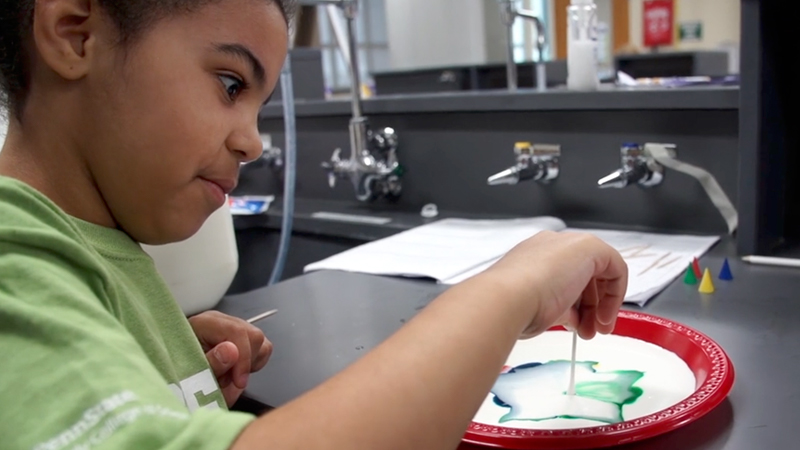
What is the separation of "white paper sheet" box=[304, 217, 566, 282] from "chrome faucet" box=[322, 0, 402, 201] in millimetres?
191

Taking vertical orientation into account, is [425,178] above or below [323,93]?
below

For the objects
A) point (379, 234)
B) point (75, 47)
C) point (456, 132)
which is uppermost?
point (75, 47)

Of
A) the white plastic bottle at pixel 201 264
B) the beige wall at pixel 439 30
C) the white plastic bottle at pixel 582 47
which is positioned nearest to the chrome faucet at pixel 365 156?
the white plastic bottle at pixel 582 47

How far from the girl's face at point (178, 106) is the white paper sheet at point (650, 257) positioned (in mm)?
435

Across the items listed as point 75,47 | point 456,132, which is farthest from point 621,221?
point 75,47

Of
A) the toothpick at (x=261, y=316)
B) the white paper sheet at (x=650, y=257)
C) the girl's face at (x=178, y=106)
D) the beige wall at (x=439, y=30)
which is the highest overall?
the beige wall at (x=439, y=30)

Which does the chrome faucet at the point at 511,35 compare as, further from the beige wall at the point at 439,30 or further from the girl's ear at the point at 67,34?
the beige wall at the point at 439,30

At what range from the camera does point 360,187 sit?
4.69 ft

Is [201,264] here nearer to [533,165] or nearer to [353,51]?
[533,165]

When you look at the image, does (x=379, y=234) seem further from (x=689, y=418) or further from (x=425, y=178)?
(x=689, y=418)

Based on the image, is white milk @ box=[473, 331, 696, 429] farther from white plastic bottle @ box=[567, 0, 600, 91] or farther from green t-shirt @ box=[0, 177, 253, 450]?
white plastic bottle @ box=[567, 0, 600, 91]

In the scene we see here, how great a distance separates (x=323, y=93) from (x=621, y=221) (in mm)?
995

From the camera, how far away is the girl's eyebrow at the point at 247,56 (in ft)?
1.59

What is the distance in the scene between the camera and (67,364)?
1.09ft
